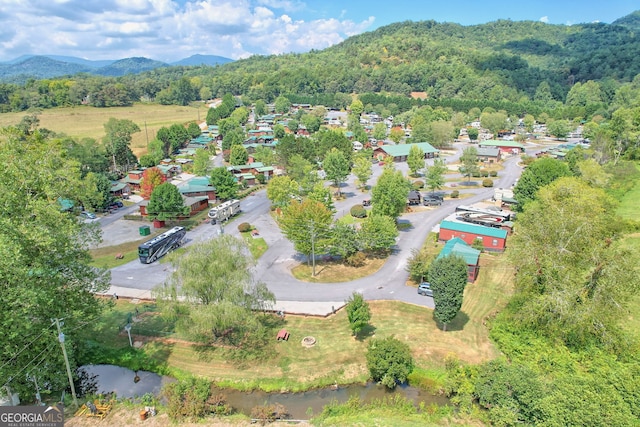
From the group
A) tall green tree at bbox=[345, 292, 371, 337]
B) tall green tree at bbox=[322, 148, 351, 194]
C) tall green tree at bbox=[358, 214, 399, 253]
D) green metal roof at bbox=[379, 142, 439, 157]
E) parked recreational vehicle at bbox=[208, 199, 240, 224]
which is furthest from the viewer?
green metal roof at bbox=[379, 142, 439, 157]

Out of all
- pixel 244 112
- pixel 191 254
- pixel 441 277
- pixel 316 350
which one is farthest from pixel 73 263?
pixel 244 112

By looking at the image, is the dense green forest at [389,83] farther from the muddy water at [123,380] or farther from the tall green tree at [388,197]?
the muddy water at [123,380]

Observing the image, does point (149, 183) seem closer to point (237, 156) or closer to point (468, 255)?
point (237, 156)

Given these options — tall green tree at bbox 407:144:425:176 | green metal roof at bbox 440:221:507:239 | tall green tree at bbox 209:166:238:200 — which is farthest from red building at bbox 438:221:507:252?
tall green tree at bbox 209:166:238:200

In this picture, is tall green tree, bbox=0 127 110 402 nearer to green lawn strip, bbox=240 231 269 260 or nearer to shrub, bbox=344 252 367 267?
green lawn strip, bbox=240 231 269 260

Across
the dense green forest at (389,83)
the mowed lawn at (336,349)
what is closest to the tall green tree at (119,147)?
the mowed lawn at (336,349)

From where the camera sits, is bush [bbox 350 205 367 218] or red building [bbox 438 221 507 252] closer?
red building [bbox 438 221 507 252]

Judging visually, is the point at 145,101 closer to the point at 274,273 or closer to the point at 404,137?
the point at 404,137

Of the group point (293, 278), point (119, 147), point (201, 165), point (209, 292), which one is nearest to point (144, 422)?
point (209, 292)
